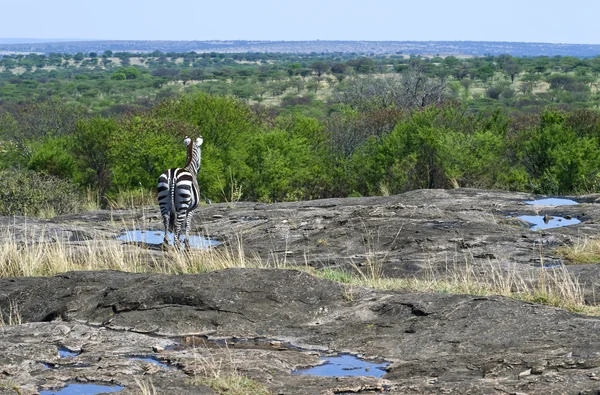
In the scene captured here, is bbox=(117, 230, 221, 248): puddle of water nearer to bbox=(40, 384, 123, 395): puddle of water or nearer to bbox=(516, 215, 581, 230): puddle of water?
bbox=(516, 215, 581, 230): puddle of water

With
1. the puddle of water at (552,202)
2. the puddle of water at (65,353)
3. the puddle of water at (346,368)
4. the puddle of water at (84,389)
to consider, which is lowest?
the puddle of water at (552,202)

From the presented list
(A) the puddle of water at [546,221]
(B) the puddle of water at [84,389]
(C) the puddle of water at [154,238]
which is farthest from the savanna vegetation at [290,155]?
(B) the puddle of water at [84,389]

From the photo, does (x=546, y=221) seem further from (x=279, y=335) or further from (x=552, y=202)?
(x=279, y=335)

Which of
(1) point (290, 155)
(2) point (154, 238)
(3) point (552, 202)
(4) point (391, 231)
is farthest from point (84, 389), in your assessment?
(1) point (290, 155)

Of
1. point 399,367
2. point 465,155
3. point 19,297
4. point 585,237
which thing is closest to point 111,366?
point 399,367

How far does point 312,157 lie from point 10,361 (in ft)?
96.2

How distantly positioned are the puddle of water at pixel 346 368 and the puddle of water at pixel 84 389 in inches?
57.8

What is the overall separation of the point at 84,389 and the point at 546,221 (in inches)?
502

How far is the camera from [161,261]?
13.5 metres

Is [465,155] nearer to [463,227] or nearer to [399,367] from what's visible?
[463,227]

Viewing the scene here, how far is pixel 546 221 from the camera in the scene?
17938mm

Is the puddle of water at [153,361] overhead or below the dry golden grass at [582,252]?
overhead

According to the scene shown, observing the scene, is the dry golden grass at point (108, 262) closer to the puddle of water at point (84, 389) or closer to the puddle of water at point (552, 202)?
the puddle of water at point (84, 389)

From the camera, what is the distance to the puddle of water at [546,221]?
692 inches
